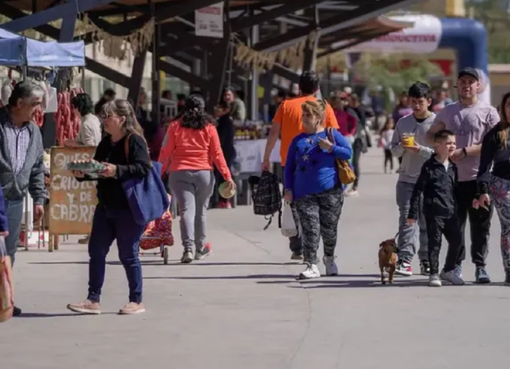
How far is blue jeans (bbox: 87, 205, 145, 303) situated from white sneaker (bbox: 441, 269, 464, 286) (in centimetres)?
287

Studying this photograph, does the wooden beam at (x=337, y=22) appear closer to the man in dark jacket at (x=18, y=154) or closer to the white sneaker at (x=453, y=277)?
the white sneaker at (x=453, y=277)

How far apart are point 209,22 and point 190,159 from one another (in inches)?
326

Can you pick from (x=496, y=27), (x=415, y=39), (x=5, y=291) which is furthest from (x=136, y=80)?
(x=496, y=27)

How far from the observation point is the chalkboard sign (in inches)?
564

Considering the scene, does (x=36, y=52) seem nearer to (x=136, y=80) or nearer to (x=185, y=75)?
(x=136, y=80)

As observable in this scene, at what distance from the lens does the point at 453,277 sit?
1183 cm

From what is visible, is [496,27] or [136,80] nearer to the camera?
[136,80]

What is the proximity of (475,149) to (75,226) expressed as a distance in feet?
14.6

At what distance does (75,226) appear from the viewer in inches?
563

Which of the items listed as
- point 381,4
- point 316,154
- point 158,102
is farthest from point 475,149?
point 381,4

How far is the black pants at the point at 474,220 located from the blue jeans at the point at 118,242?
297cm

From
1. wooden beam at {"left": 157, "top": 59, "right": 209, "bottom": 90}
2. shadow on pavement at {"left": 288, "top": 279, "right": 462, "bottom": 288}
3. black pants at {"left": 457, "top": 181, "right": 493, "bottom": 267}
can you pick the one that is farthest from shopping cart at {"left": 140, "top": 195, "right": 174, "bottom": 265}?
wooden beam at {"left": 157, "top": 59, "right": 209, "bottom": 90}

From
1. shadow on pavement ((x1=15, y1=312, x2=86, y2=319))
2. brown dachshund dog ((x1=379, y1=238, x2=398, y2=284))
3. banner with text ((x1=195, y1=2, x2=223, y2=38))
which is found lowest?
shadow on pavement ((x1=15, y1=312, x2=86, y2=319))

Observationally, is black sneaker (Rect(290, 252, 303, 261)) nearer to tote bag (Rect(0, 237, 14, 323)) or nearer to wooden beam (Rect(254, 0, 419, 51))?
tote bag (Rect(0, 237, 14, 323))
